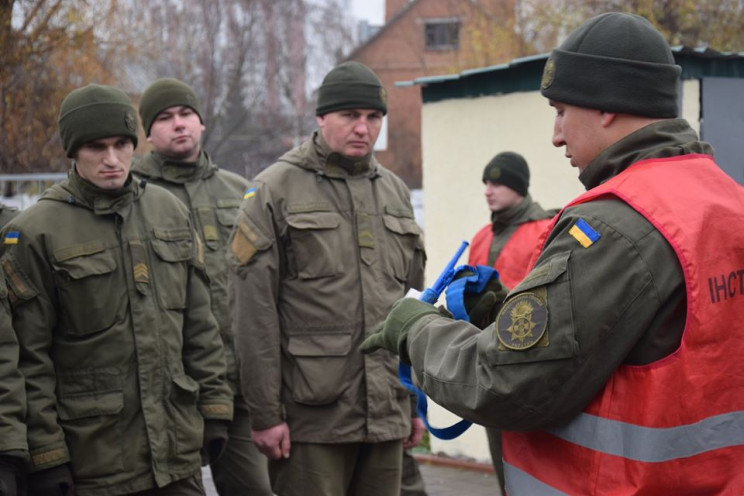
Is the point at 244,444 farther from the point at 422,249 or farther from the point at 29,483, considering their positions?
the point at 29,483

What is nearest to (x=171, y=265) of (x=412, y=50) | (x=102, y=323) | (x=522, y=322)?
(x=102, y=323)

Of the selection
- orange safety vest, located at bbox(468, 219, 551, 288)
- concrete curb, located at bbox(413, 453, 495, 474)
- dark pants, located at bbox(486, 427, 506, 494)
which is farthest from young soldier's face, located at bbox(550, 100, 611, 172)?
concrete curb, located at bbox(413, 453, 495, 474)

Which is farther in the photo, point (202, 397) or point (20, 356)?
point (202, 397)

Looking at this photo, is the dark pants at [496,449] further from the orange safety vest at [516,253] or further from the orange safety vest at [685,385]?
the orange safety vest at [685,385]

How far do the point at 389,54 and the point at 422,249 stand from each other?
3791cm

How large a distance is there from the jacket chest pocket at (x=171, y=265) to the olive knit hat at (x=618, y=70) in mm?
2050

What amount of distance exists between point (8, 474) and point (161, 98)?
9.17ft

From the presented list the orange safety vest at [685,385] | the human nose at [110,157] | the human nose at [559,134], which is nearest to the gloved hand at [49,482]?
the human nose at [110,157]

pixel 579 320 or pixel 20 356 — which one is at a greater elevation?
pixel 579 320

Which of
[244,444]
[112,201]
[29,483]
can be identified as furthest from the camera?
[244,444]

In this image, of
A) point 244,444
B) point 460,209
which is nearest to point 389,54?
point 460,209

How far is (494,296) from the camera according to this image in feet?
9.61

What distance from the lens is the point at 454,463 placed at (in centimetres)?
770

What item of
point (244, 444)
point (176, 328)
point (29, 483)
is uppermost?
point (176, 328)
